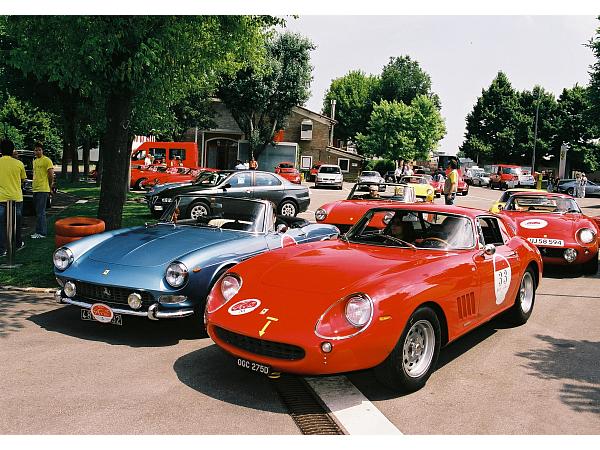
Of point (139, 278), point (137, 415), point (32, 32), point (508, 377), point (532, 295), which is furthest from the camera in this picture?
point (32, 32)

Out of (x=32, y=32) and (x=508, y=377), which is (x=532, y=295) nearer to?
(x=508, y=377)

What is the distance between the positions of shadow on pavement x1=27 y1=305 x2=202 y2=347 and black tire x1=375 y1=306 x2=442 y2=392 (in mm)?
2366

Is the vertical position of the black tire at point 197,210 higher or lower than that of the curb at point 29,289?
higher

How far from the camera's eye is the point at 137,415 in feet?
13.3

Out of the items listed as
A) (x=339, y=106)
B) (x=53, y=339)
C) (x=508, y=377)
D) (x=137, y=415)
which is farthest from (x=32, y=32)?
(x=339, y=106)

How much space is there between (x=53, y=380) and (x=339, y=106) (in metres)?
79.4

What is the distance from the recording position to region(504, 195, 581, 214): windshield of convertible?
11164 mm

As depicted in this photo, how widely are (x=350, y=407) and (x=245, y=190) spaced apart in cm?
1328

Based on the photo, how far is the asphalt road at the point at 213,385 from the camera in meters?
3.98

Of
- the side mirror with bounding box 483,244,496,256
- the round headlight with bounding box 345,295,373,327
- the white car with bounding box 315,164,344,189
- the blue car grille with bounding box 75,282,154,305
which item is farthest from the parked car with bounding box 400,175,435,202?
the white car with bounding box 315,164,344,189

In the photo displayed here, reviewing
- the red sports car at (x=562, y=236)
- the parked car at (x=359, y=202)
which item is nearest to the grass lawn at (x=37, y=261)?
the parked car at (x=359, y=202)

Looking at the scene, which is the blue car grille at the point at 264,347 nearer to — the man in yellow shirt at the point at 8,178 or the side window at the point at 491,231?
the side window at the point at 491,231

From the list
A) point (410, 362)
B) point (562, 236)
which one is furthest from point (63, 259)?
point (562, 236)

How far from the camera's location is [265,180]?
58.9 ft
